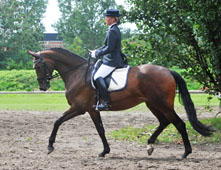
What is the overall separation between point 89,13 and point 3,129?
56274mm

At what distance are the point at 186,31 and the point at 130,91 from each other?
3.46 metres

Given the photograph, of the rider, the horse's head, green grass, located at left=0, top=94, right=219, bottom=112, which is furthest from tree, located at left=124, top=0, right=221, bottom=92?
green grass, located at left=0, top=94, right=219, bottom=112

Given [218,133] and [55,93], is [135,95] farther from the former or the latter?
[55,93]

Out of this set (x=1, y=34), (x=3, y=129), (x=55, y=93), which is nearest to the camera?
(x=3, y=129)

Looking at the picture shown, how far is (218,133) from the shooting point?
10344 mm

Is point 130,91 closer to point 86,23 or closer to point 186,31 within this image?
point 186,31

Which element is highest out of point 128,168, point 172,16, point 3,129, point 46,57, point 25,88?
point 172,16

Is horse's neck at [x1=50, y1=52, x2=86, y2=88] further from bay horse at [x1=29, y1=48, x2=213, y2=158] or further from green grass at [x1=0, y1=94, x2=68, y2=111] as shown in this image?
green grass at [x1=0, y1=94, x2=68, y2=111]

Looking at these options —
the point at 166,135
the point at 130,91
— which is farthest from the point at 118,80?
the point at 166,135

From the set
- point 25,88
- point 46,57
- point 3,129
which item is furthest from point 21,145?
point 25,88

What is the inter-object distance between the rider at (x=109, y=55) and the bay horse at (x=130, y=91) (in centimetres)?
23

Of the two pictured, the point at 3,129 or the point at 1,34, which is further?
the point at 1,34

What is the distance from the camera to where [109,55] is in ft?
26.5

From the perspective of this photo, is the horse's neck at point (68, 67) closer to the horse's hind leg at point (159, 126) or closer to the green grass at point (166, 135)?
the horse's hind leg at point (159, 126)
